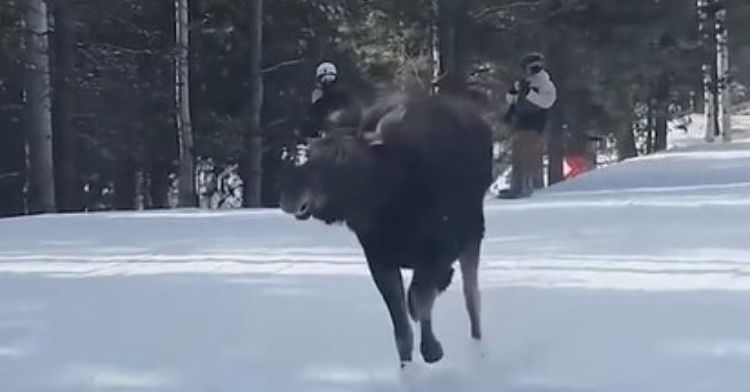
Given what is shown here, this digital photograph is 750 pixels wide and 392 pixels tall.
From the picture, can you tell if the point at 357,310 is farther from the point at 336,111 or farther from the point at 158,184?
the point at 158,184

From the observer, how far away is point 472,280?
658cm

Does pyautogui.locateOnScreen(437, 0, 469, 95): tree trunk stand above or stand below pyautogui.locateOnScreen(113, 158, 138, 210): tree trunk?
above

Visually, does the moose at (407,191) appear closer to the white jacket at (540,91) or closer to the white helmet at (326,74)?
the white helmet at (326,74)

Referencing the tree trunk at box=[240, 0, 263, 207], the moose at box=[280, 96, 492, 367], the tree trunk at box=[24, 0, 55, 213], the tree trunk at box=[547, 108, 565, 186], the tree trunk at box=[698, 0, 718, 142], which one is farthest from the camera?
the tree trunk at box=[698, 0, 718, 142]

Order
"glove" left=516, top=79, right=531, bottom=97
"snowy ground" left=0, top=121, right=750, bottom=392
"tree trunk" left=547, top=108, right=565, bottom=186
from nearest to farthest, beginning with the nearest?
"snowy ground" left=0, top=121, right=750, bottom=392 < "glove" left=516, top=79, right=531, bottom=97 < "tree trunk" left=547, top=108, right=565, bottom=186

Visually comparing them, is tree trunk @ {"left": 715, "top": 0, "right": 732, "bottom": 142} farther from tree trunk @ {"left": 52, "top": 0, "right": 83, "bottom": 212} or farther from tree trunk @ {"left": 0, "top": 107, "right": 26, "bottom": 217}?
tree trunk @ {"left": 0, "top": 107, "right": 26, "bottom": 217}

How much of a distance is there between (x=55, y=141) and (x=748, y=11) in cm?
1403

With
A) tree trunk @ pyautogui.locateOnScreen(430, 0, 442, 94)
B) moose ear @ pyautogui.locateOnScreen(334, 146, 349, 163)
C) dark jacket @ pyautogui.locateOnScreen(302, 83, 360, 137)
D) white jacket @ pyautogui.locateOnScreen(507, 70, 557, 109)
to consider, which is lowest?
moose ear @ pyautogui.locateOnScreen(334, 146, 349, 163)

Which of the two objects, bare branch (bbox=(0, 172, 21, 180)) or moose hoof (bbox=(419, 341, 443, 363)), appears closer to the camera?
moose hoof (bbox=(419, 341, 443, 363))

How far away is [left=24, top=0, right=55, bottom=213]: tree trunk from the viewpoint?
21141mm

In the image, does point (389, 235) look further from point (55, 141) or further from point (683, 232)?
point (55, 141)

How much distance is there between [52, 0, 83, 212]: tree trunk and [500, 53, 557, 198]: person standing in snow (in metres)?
7.99

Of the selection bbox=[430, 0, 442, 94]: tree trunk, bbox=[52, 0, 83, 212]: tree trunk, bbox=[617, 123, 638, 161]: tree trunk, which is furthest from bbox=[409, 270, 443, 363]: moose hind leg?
bbox=[617, 123, 638, 161]: tree trunk

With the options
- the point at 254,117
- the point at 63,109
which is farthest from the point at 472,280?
the point at 254,117
